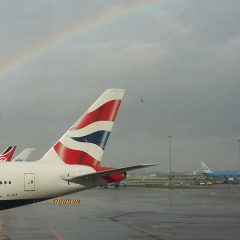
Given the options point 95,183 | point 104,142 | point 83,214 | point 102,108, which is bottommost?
point 83,214

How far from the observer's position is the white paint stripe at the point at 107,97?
→ 24.9 meters

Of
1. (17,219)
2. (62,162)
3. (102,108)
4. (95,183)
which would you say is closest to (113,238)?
(95,183)

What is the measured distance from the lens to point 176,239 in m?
21.4

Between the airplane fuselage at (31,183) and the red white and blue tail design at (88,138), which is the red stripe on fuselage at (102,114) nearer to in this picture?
the red white and blue tail design at (88,138)

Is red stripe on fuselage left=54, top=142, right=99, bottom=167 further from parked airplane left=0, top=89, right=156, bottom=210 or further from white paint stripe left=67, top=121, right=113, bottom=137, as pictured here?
A: white paint stripe left=67, top=121, right=113, bottom=137

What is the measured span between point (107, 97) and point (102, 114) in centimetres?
96

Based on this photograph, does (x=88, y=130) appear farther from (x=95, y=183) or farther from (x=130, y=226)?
(x=130, y=226)

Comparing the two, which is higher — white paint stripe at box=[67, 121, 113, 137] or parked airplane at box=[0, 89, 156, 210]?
white paint stripe at box=[67, 121, 113, 137]

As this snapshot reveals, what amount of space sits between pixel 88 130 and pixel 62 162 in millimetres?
2144

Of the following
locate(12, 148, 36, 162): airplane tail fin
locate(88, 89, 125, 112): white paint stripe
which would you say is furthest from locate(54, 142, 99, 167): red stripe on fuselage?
locate(12, 148, 36, 162): airplane tail fin

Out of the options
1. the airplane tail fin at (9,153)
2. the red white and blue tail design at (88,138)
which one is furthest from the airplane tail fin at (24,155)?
the red white and blue tail design at (88,138)

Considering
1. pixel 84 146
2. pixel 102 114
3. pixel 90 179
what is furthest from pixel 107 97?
pixel 90 179

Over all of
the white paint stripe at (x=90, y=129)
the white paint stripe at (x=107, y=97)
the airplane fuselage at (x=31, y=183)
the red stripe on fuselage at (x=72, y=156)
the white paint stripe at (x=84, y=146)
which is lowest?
the airplane fuselage at (x=31, y=183)

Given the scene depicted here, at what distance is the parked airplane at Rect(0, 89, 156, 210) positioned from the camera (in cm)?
2281
